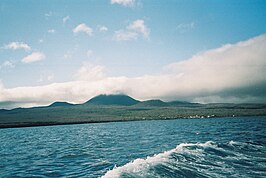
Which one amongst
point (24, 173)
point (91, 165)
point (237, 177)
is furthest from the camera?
point (91, 165)

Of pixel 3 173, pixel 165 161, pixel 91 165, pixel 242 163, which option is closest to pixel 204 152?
pixel 242 163

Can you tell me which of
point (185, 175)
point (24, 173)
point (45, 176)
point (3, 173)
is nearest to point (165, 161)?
point (185, 175)

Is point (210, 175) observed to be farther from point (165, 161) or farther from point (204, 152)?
point (204, 152)

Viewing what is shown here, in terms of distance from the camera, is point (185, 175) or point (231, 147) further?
point (231, 147)

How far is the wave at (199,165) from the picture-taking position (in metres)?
20.6

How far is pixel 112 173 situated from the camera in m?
20.5

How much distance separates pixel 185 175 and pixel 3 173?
726 inches

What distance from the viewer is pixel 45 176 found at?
2244cm

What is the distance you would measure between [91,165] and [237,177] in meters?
14.6

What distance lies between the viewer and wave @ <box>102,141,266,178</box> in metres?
20.6

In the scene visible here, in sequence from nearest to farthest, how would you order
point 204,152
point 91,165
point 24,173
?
point 24,173, point 91,165, point 204,152

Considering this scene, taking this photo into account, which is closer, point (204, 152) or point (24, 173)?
point (24, 173)

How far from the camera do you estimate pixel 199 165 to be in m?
24.2

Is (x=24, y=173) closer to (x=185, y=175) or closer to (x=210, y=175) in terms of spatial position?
(x=185, y=175)
